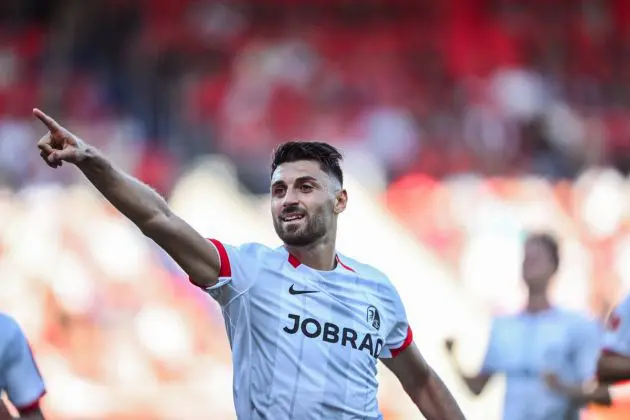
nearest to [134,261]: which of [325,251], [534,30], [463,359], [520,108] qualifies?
[463,359]

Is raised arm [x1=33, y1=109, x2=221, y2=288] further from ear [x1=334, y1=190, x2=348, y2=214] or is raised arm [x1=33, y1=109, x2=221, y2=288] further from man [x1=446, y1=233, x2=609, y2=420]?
man [x1=446, y1=233, x2=609, y2=420]

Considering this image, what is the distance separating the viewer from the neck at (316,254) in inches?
142

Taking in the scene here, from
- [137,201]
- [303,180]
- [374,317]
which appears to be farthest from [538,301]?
[137,201]

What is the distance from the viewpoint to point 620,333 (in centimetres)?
437

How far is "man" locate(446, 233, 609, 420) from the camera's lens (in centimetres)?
556

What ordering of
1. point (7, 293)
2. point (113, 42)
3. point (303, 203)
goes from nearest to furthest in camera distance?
1. point (303, 203)
2. point (7, 293)
3. point (113, 42)

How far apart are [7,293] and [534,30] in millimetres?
7936

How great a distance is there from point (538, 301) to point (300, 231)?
2.78m

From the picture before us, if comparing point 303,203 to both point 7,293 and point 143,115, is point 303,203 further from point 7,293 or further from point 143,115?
point 143,115

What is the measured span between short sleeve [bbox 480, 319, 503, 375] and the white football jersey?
2414 millimetres

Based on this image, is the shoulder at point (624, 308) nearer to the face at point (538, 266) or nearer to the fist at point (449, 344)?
the fist at point (449, 344)

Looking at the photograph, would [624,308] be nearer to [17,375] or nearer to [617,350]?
[617,350]

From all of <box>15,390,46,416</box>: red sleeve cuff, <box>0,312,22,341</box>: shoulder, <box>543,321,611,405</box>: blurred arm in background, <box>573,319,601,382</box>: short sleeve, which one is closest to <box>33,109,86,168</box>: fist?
<box>0,312,22,341</box>: shoulder

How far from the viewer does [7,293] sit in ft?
A: 35.9
